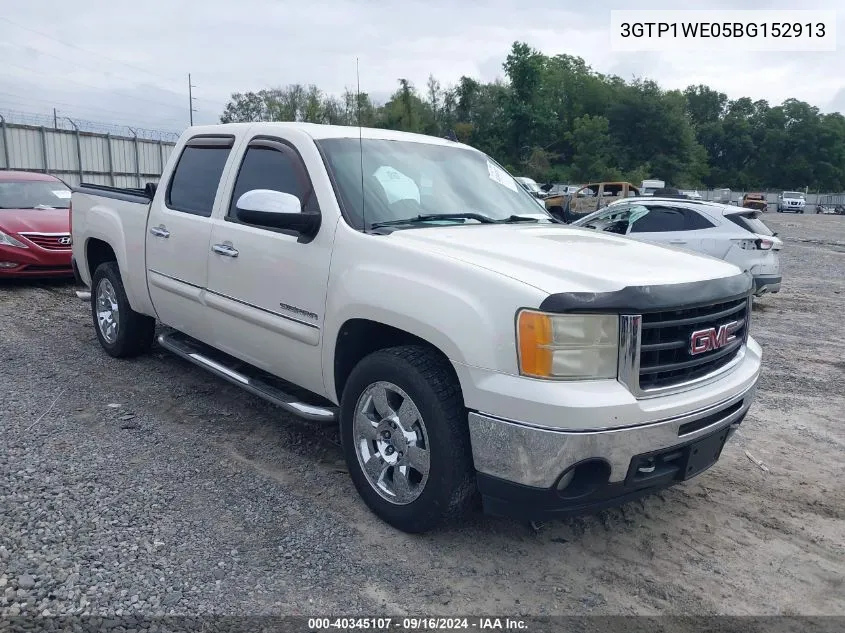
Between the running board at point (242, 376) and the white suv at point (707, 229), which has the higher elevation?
the white suv at point (707, 229)

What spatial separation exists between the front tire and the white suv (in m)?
6.65

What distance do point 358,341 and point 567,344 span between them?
3.96 ft

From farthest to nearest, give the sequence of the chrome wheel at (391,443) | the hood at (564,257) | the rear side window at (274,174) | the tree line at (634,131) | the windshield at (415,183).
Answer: the tree line at (634,131), the rear side window at (274,174), the windshield at (415,183), the chrome wheel at (391,443), the hood at (564,257)

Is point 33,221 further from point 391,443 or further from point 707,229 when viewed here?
point 707,229

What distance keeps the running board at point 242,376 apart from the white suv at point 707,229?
599 cm

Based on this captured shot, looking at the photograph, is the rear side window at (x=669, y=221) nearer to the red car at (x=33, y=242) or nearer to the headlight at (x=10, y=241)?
the red car at (x=33, y=242)

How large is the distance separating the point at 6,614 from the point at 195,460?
150 centimetres

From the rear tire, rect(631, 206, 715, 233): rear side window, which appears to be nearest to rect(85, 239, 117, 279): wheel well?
the rear tire

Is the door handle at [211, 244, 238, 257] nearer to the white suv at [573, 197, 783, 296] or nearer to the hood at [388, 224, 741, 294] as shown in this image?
the hood at [388, 224, 741, 294]

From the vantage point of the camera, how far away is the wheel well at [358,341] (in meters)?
3.46

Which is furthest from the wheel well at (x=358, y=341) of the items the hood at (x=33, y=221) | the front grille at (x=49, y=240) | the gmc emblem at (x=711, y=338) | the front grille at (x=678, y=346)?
the hood at (x=33, y=221)

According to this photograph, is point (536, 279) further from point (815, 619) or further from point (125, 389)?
point (125, 389)

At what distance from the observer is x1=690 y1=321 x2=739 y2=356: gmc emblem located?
3.08 metres

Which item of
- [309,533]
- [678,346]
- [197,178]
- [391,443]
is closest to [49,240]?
[197,178]
